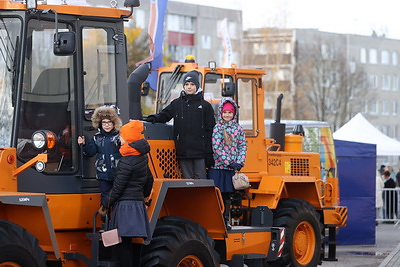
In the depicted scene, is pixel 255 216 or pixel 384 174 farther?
pixel 384 174

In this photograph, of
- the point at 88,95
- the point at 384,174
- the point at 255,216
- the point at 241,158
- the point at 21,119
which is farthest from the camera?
the point at 384,174

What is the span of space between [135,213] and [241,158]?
2.63 meters

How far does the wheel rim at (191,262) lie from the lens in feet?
36.0

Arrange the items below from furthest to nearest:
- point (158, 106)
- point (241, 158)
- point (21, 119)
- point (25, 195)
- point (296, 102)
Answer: point (296, 102)
point (158, 106)
point (241, 158)
point (21, 119)
point (25, 195)

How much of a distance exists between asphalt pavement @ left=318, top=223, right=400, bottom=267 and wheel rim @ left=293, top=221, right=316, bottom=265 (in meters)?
2.44

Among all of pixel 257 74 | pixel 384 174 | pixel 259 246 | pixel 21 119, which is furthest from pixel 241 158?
pixel 384 174

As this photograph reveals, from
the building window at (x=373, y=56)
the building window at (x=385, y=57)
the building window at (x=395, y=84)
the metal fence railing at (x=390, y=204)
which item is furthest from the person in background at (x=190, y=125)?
the building window at (x=395, y=84)

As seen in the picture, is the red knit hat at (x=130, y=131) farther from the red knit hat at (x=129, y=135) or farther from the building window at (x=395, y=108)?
the building window at (x=395, y=108)

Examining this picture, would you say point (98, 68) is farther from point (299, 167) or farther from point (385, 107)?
point (385, 107)

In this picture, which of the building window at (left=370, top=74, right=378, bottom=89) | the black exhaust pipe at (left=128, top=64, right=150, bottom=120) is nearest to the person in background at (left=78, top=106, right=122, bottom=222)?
the black exhaust pipe at (left=128, top=64, right=150, bottom=120)

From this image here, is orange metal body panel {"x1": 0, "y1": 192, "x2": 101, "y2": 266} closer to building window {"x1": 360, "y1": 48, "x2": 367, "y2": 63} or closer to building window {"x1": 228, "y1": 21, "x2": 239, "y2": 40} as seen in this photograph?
building window {"x1": 228, "y1": 21, "x2": 239, "y2": 40}

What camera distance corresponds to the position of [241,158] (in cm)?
1256

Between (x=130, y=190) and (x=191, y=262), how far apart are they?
131 cm

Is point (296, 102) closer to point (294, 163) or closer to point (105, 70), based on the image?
point (294, 163)
